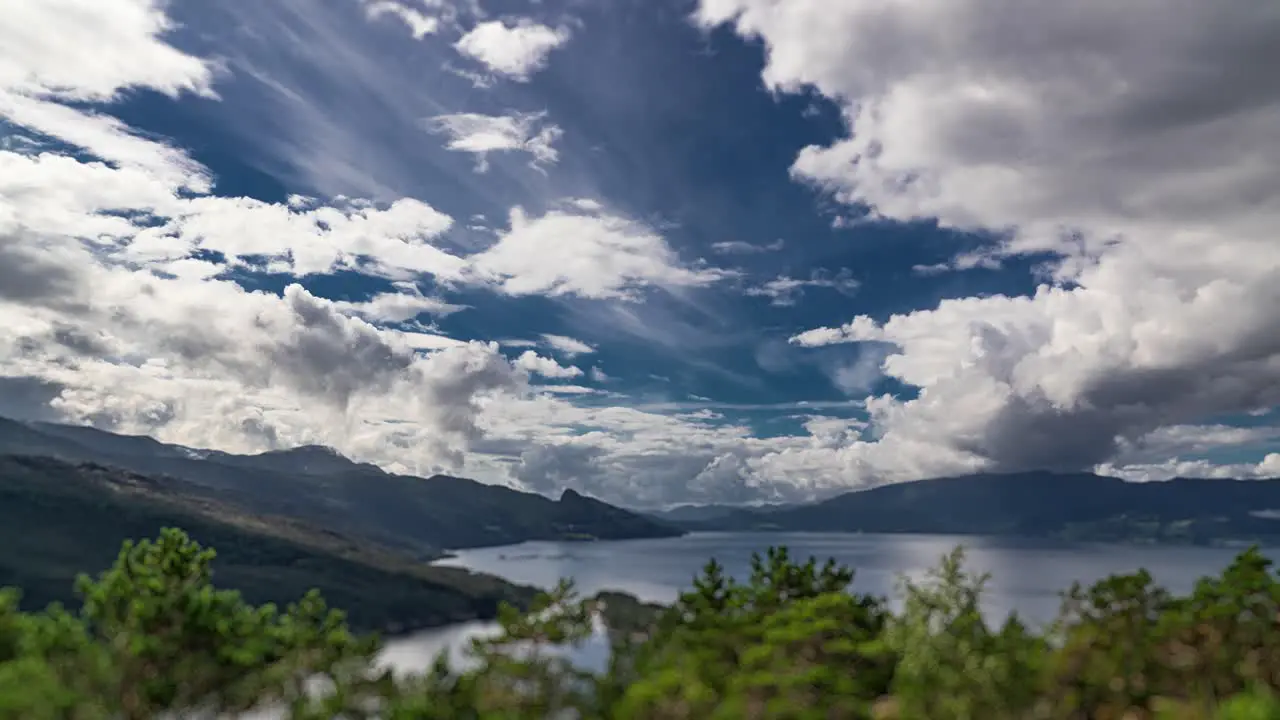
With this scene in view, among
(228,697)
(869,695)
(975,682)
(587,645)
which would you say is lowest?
(587,645)

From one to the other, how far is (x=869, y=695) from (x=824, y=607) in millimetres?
7854

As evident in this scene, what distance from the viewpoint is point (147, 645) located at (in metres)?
47.0

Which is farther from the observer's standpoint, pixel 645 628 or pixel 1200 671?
pixel 645 628

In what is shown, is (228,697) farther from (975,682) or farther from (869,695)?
(975,682)

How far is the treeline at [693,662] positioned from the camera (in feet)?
120

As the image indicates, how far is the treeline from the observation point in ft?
120

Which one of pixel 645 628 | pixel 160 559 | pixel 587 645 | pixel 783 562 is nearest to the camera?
pixel 160 559

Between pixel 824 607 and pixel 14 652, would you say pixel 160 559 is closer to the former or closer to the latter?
pixel 14 652

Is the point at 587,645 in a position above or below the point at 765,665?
below

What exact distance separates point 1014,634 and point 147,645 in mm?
51466

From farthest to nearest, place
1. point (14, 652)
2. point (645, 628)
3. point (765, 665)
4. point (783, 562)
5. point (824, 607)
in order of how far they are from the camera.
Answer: point (783, 562) < point (645, 628) < point (824, 607) < point (14, 652) < point (765, 665)

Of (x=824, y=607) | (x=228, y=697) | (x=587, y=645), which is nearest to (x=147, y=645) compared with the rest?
(x=228, y=697)

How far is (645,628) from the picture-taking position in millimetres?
67500

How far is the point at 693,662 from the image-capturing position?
39844 mm
